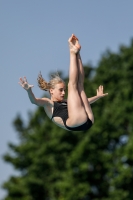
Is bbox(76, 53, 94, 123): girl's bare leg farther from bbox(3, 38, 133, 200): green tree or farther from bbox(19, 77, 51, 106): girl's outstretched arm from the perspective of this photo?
bbox(3, 38, 133, 200): green tree

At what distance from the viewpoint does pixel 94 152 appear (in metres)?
46.1

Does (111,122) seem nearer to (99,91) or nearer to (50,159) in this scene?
(50,159)

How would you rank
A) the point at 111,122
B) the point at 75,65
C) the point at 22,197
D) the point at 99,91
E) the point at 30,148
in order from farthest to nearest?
the point at 22,197 → the point at 30,148 → the point at 111,122 → the point at 99,91 → the point at 75,65

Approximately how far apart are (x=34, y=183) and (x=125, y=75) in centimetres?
1173

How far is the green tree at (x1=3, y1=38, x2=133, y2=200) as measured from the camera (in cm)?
4519

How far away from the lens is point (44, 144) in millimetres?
48625

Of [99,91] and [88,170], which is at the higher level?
[99,91]

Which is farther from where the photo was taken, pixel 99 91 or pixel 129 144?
pixel 129 144

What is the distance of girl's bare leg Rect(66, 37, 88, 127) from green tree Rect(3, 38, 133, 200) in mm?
32238

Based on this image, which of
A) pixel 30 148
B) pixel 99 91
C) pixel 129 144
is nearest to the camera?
pixel 99 91

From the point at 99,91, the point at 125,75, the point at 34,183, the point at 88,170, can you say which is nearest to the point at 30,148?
the point at 34,183

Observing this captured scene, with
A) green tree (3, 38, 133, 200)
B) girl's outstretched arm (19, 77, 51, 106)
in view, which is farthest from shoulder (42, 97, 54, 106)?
green tree (3, 38, 133, 200)

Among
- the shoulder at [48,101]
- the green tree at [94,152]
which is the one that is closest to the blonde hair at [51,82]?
the shoulder at [48,101]

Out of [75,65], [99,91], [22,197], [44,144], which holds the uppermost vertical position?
[75,65]
